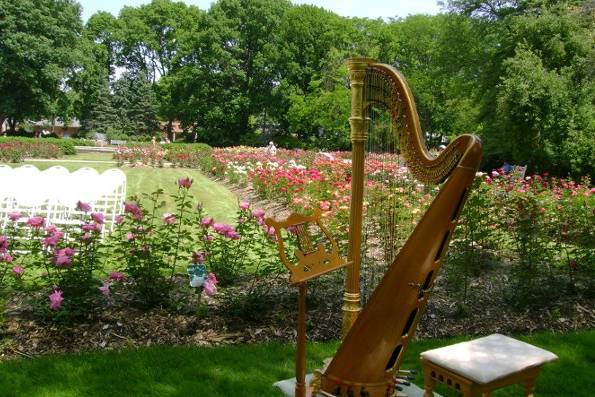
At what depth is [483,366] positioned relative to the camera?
284cm

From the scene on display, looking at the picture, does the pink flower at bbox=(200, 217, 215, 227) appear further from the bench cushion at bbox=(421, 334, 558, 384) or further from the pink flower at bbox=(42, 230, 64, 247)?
the bench cushion at bbox=(421, 334, 558, 384)

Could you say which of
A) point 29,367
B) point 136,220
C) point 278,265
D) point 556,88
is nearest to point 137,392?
point 29,367

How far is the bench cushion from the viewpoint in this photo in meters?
2.80

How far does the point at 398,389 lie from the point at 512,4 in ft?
69.8

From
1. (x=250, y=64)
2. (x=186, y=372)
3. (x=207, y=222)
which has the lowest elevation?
(x=186, y=372)

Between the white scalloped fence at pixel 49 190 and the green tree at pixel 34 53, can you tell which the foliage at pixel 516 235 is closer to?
the white scalloped fence at pixel 49 190

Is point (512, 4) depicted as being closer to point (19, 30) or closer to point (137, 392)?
point (137, 392)

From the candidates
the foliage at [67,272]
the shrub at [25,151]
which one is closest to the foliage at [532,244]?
the foliage at [67,272]

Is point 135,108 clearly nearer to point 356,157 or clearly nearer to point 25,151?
point 25,151

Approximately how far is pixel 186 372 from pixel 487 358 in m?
1.93

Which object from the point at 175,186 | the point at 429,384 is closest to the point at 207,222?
the point at 429,384

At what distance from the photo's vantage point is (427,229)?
123 inches

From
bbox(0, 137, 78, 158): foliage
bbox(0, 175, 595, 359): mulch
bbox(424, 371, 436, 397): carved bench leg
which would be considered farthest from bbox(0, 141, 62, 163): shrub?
bbox(424, 371, 436, 397): carved bench leg

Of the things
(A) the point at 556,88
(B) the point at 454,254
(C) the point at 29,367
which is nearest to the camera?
(C) the point at 29,367
